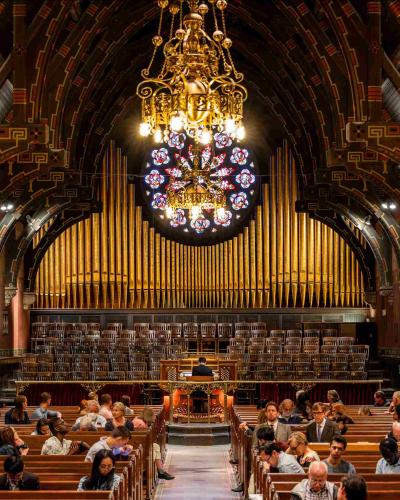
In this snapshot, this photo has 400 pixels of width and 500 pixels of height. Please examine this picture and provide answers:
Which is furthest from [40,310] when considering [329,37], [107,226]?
[329,37]

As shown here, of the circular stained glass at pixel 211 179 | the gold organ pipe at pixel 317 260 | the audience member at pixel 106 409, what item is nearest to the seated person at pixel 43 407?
the audience member at pixel 106 409

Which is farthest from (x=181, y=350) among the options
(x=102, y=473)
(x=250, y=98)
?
(x=102, y=473)

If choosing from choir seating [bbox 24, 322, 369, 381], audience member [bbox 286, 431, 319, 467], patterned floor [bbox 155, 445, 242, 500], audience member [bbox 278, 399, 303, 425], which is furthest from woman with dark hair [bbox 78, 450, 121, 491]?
choir seating [bbox 24, 322, 369, 381]

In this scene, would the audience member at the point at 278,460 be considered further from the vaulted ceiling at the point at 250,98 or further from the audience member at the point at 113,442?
the vaulted ceiling at the point at 250,98

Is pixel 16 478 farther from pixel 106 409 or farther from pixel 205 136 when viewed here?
pixel 205 136

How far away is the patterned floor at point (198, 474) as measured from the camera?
13.8 metres

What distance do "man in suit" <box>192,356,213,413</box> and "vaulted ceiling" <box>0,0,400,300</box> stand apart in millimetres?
4653

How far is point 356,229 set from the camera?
3078cm

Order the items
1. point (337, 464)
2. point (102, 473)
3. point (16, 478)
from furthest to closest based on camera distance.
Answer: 1. point (337, 464)
2. point (102, 473)
3. point (16, 478)

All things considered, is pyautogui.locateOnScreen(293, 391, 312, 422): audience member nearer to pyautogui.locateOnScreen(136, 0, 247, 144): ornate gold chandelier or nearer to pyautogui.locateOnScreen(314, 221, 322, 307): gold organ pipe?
pyautogui.locateOnScreen(136, 0, 247, 144): ornate gold chandelier

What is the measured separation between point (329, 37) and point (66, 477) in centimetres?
1293

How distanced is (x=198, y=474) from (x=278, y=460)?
18.8 feet

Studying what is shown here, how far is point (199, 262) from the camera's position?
107ft

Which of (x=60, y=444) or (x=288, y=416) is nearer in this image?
(x=60, y=444)
